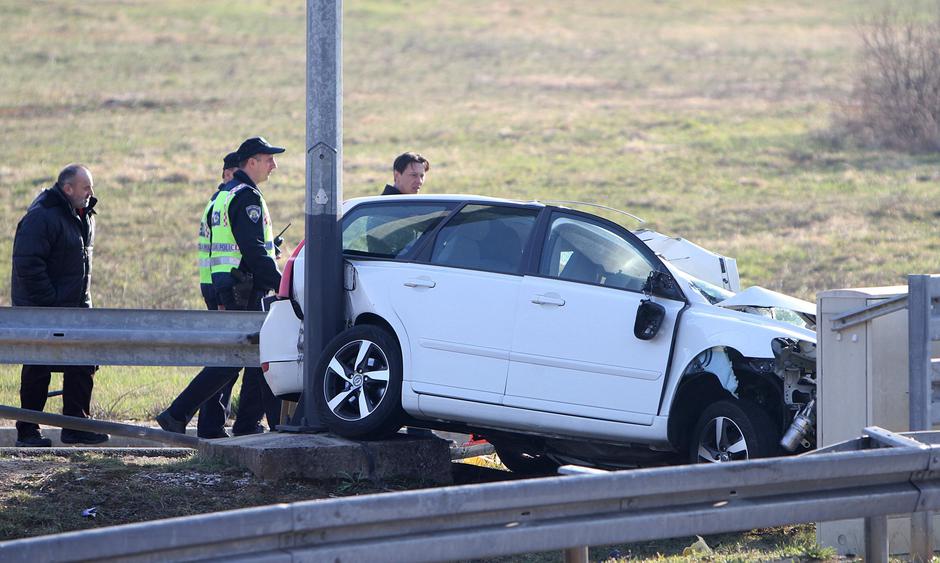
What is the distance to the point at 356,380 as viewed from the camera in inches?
324

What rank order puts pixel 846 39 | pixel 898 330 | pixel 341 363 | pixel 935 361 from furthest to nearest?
pixel 846 39, pixel 341 363, pixel 898 330, pixel 935 361

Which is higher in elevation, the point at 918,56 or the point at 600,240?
Answer: the point at 918,56

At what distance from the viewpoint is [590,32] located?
181ft

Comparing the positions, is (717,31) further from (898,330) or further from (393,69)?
(898,330)

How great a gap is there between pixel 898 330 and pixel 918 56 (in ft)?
80.5

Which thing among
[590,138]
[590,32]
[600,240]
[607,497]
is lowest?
[607,497]

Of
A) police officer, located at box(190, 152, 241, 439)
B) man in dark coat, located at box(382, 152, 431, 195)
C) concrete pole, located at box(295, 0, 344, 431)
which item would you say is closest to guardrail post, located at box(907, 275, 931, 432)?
concrete pole, located at box(295, 0, 344, 431)

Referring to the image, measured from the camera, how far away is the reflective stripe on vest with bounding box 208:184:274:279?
381 inches

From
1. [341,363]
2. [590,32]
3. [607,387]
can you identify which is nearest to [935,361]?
[607,387]

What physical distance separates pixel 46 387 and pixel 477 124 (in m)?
23.7

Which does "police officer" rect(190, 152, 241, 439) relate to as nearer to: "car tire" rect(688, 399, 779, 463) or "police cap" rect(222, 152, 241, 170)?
"police cap" rect(222, 152, 241, 170)

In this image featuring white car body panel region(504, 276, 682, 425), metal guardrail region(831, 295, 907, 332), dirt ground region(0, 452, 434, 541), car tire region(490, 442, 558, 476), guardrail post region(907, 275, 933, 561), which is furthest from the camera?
car tire region(490, 442, 558, 476)

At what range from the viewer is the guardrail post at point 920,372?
6.19 metres

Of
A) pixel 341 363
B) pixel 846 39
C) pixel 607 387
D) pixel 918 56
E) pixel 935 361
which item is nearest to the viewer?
pixel 935 361
